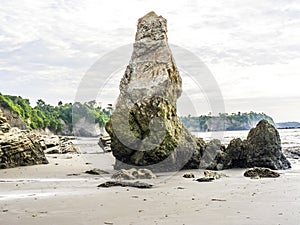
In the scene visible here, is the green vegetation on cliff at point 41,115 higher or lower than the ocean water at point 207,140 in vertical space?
higher

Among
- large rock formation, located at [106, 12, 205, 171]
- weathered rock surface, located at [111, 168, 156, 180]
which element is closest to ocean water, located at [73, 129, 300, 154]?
large rock formation, located at [106, 12, 205, 171]

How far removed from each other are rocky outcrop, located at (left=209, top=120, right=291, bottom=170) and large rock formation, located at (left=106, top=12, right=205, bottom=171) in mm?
896

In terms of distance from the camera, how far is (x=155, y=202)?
6828 mm

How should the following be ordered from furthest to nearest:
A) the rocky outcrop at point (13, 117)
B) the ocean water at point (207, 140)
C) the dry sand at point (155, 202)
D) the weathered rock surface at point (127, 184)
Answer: the rocky outcrop at point (13, 117), the ocean water at point (207, 140), the weathered rock surface at point (127, 184), the dry sand at point (155, 202)

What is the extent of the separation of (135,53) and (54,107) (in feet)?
332

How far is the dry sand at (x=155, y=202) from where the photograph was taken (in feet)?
17.7

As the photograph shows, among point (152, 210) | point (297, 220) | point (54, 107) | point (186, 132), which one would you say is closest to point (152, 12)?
point (186, 132)

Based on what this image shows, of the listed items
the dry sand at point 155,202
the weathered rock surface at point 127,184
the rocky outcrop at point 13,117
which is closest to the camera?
the dry sand at point 155,202

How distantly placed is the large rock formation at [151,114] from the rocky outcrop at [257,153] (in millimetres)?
896

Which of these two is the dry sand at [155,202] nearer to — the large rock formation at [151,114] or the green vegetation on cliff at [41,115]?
the large rock formation at [151,114]

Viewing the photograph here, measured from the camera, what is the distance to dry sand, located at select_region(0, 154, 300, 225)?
5.39 metres

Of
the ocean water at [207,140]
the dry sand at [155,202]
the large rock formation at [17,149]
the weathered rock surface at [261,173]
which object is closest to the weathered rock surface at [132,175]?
the dry sand at [155,202]

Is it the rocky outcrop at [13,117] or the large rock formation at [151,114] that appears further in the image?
the rocky outcrop at [13,117]

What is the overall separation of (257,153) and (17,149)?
7.86 m
